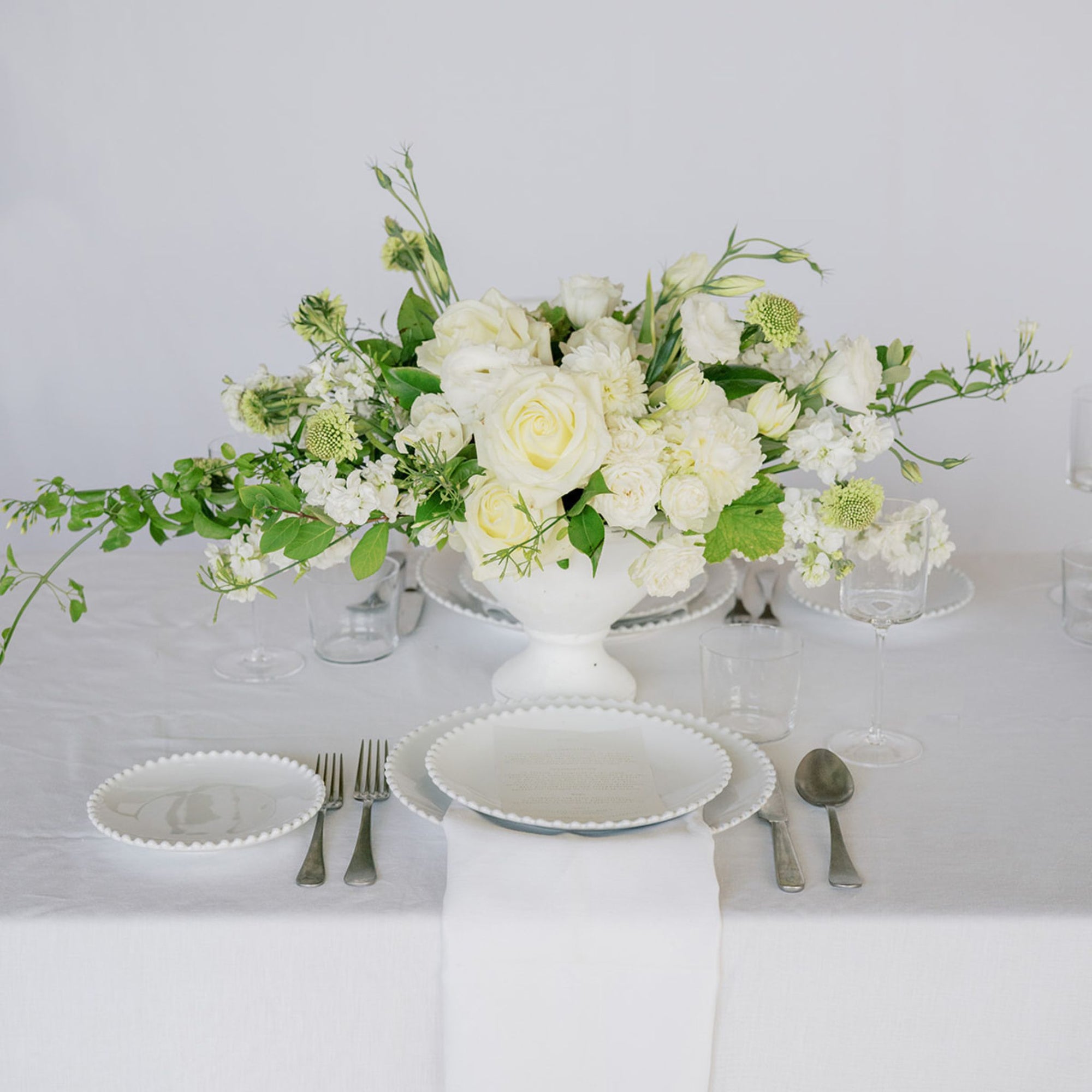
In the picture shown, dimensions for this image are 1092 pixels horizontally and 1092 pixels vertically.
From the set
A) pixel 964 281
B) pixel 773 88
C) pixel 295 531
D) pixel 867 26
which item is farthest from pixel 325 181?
pixel 295 531

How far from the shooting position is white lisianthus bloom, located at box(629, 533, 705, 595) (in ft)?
3.56

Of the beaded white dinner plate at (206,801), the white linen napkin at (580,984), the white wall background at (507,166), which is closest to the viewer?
the white linen napkin at (580,984)

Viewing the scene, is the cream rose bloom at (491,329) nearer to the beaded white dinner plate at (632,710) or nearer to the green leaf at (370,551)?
the green leaf at (370,551)

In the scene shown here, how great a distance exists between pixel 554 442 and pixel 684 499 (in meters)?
0.13

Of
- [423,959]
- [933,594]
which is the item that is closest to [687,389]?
[423,959]

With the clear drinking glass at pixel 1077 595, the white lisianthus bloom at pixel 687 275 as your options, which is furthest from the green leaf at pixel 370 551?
the clear drinking glass at pixel 1077 595

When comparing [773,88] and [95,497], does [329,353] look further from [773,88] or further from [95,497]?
[773,88]

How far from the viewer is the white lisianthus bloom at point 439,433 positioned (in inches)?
41.6

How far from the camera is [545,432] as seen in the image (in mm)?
972

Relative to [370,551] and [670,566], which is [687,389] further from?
[370,551]

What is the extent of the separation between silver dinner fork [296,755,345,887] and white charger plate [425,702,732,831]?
89 millimetres

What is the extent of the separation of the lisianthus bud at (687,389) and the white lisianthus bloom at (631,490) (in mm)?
58

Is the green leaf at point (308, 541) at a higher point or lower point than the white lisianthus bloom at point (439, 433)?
lower

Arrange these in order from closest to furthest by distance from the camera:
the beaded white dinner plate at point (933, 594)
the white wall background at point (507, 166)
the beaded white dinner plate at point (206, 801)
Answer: the beaded white dinner plate at point (206, 801) → the beaded white dinner plate at point (933, 594) → the white wall background at point (507, 166)
